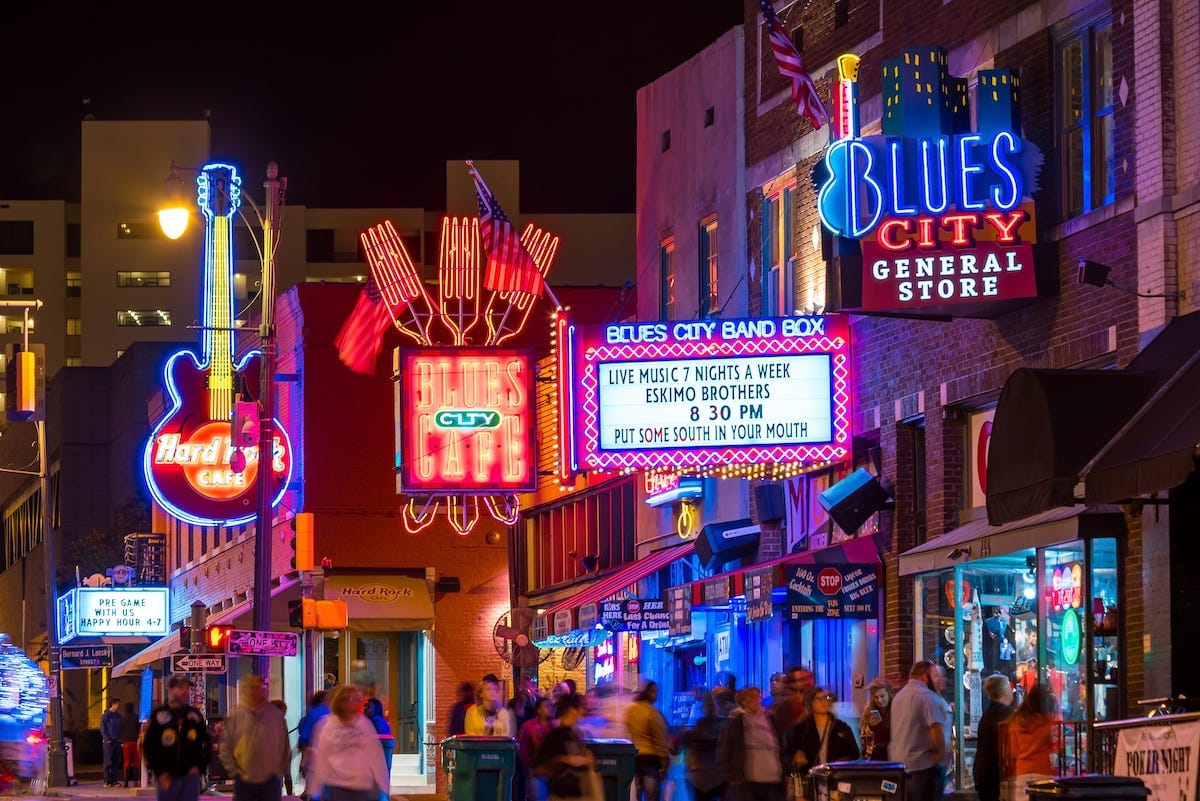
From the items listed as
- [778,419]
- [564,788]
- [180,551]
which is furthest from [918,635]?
[180,551]

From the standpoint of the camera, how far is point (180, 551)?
2506 inches

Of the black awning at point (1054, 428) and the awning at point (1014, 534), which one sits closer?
the black awning at point (1054, 428)

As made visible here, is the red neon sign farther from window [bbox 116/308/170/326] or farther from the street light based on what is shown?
window [bbox 116/308/170/326]

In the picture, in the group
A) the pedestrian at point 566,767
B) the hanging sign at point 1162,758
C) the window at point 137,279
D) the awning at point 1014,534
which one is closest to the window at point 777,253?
the awning at point 1014,534

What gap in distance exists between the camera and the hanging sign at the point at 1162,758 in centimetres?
1442

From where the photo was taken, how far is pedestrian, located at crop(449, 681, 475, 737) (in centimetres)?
2722

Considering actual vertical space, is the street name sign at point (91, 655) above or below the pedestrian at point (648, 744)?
above

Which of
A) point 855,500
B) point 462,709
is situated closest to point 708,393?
point 855,500

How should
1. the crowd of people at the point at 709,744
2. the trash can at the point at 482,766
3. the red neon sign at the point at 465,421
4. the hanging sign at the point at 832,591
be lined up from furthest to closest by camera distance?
the red neon sign at the point at 465,421, the trash can at the point at 482,766, the hanging sign at the point at 832,591, the crowd of people at the point at 709,744

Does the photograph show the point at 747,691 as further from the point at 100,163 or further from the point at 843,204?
the point at 100,163

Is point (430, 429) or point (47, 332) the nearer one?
point (430, 429)

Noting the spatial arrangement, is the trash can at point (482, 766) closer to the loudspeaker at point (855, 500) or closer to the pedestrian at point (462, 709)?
the pedestrian at point (462, 709)

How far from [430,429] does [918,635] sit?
581 inches

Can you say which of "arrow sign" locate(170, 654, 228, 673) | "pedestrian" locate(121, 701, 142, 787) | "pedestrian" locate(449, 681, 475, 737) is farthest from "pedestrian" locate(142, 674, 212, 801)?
"pedestrian" locate(121, 701, 142, 787)
